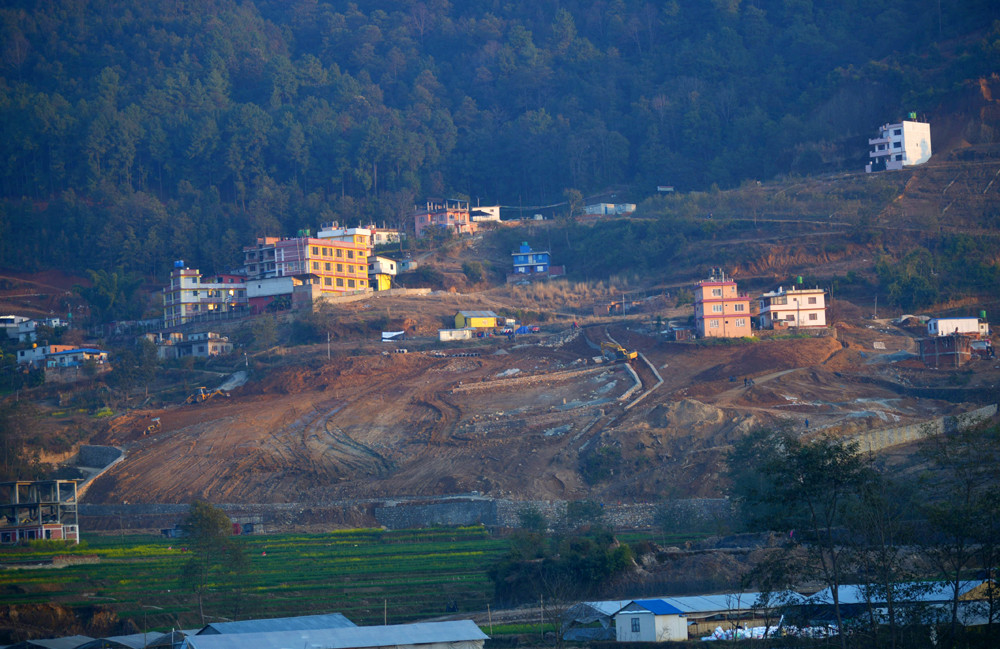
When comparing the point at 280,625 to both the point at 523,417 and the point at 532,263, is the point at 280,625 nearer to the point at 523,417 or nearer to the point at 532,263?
the point at 523,417

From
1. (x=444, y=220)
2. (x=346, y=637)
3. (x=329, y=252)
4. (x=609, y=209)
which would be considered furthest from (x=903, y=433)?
(x=444, y=220)

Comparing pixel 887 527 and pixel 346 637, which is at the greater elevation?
pixel 887 527

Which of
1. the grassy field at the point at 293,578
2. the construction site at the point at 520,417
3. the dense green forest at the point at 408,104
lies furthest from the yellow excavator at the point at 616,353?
the dense green forest at the point at 408,104

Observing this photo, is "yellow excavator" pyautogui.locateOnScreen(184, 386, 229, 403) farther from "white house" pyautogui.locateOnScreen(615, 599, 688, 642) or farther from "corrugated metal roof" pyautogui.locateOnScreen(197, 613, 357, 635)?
"white house" pyautogui.locateOnScreen(615, 599, 688, 642)

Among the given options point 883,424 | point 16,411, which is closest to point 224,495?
point 16,411

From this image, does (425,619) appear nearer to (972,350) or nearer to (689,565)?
(689,565)
